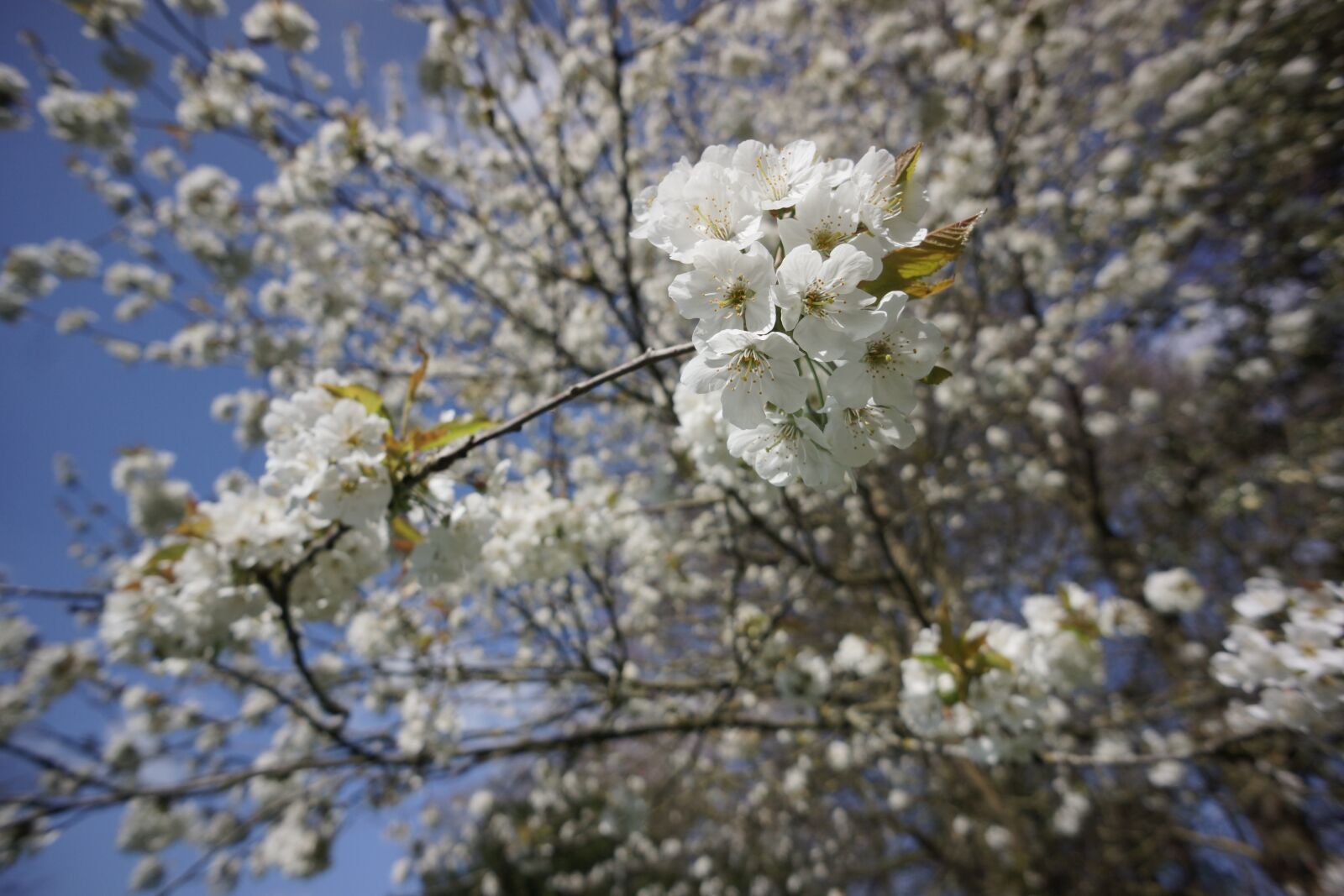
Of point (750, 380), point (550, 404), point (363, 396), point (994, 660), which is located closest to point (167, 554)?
point (363, 396)

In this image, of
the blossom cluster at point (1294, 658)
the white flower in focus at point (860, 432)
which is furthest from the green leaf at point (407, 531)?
the blossom cluster at point (1294, 658)

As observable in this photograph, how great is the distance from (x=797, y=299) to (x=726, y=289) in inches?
5.2

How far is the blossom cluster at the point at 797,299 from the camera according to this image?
843 millimetres

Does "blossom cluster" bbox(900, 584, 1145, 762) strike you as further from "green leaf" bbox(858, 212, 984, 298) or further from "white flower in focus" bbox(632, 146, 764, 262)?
"white flower in focus" bbox(632, 146, 764, 262)

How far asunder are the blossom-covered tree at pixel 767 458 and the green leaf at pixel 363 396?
0.02 metres

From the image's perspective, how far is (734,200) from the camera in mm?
911

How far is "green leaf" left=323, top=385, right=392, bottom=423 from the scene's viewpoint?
130 cm

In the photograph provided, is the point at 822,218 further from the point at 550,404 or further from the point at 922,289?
the point at 550,404

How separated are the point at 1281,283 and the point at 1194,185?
3.73 ft

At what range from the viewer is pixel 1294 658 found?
5.39 feet

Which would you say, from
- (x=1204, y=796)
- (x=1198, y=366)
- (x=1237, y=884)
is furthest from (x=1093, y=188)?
(x=1237, y=884)

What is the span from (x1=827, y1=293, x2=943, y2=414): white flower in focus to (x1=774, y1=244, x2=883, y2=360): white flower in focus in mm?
26

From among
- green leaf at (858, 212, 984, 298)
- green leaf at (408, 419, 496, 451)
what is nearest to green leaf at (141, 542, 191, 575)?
green leaf at (408, 419, 496, 451)

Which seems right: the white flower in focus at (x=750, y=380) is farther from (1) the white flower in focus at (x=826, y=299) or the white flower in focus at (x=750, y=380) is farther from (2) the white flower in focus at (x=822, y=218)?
(2) the white flower in focus at (x=822, y=218)
